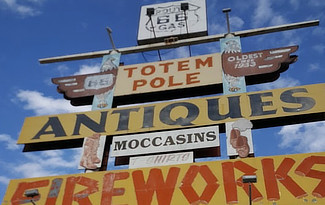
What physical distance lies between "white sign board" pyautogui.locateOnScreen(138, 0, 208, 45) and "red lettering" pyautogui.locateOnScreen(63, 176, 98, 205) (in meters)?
8.70

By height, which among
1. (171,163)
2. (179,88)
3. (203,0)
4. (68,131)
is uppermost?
(203,0)

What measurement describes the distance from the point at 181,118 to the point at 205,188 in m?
3.68

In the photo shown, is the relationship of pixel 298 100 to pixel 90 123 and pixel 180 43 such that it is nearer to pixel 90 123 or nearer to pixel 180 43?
pixel 180 43

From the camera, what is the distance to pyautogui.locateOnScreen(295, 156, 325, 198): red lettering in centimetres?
1231

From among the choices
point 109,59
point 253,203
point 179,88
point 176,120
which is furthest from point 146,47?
point 253,203

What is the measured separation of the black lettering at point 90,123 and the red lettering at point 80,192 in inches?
99.8

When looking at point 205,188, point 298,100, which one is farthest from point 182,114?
point 298,100

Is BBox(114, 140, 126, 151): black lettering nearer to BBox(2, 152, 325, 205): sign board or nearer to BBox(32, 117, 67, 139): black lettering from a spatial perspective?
BBox(2, 152, 325, 205): sign board

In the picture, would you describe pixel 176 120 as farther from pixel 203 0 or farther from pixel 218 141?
pixel 203 0

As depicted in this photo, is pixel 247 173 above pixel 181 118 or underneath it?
underneath

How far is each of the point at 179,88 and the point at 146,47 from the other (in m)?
3.65

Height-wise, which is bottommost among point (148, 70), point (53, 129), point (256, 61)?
point (53, 129)

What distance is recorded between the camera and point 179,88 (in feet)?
58.2

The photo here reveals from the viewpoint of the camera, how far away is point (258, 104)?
15.6m
